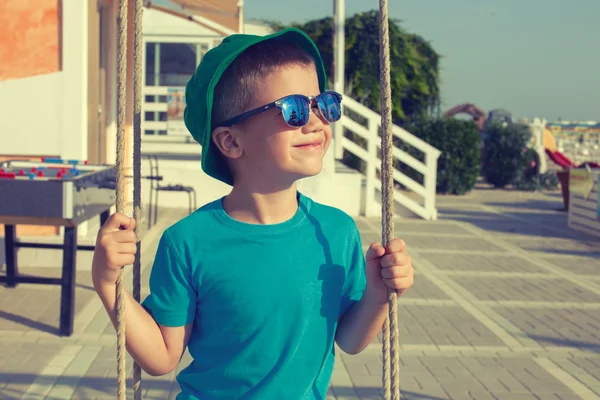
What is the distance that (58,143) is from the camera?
7828 mm

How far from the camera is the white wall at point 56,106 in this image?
303 inches

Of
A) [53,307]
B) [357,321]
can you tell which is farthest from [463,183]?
[357,321]

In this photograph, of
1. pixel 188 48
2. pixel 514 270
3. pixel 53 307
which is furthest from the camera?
pixel 188 48

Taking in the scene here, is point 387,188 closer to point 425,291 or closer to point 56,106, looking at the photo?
point 425,291

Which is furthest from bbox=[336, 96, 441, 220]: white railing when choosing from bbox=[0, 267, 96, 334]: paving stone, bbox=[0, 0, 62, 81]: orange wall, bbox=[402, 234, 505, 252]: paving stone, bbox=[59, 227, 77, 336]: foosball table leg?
bbox=[59, 227, 77, 336]: foosball table leg

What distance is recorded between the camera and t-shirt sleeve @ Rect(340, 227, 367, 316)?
78.2 inches

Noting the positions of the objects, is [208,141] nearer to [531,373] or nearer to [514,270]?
[531,373]

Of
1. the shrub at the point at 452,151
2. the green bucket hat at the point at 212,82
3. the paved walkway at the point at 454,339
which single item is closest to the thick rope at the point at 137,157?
the green bucket hat at the point at 212,82

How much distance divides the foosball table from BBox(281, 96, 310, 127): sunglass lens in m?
3.55

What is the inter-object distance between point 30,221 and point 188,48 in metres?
16.4

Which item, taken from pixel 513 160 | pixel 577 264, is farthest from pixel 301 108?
pixel 513 160

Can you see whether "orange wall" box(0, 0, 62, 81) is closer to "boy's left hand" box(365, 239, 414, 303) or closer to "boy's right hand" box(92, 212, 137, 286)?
"boy's right hand" box(92, 212, 137, 286)

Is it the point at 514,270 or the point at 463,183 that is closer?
the point at 514,270

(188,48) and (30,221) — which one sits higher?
(188,48)
